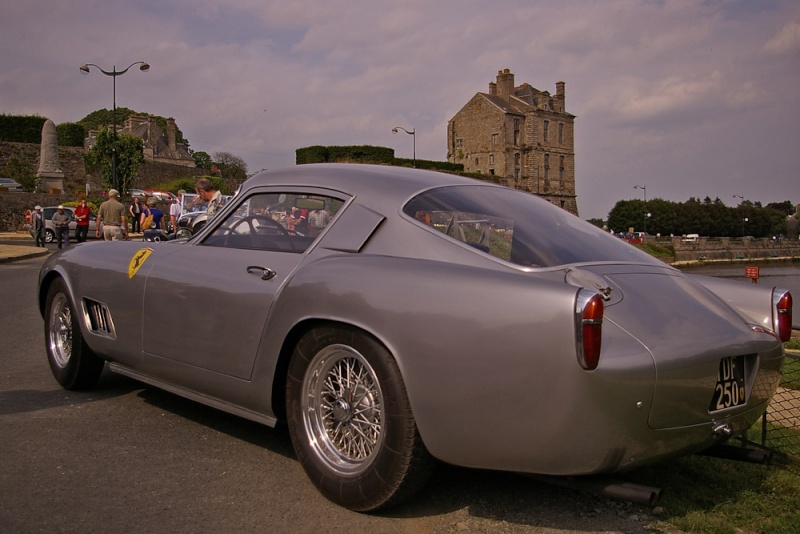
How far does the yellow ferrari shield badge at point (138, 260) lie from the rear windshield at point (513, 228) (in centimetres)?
180

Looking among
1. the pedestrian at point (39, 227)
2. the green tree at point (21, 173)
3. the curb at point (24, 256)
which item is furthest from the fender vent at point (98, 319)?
the green tree at point (21, 173)

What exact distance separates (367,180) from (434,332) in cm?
117

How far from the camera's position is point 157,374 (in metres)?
4.02

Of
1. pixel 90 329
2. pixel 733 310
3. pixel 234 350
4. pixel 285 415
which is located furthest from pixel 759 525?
pixel 90 329

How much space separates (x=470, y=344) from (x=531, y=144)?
317 ft

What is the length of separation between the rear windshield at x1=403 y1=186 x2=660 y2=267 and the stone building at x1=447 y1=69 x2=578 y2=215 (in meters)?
90.4

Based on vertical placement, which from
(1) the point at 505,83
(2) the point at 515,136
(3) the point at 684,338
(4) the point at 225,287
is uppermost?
(1) the point at 505,83

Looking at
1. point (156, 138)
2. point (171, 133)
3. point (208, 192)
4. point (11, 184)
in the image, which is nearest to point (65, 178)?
point (11, 184)

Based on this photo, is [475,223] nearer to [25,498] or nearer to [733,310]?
[733,310]

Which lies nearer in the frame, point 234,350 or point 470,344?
point 470,344

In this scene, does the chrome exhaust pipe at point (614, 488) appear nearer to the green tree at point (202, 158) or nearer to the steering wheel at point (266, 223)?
the steering wheel at point (266, 223)

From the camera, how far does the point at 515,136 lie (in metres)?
95.2

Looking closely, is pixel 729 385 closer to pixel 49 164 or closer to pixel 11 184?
pixel 49 164

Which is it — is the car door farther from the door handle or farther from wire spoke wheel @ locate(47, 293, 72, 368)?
wire spoke wheel @ locate(47, 293, 72, 368)
